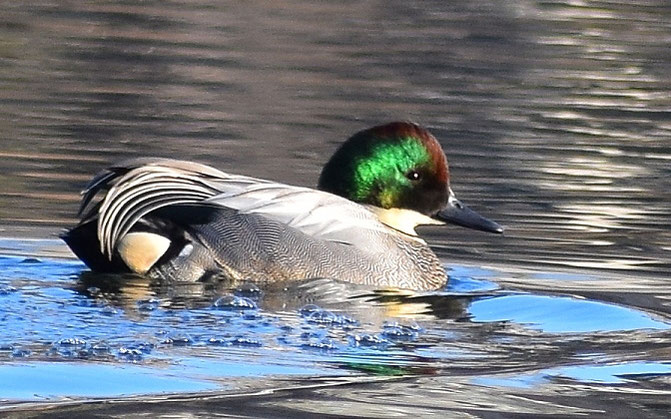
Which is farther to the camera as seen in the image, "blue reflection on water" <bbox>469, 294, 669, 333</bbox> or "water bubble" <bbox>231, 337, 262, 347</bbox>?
"blue reflection on water" <bbox>469, 294, 669, 333</bbox>

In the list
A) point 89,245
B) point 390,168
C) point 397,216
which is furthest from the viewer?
point 397,216

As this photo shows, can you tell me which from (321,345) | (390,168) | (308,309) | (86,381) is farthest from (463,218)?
(86,381)

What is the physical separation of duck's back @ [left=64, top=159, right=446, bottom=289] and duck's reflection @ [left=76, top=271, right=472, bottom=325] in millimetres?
69

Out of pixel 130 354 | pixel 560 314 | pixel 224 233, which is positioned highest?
pixel 224 233

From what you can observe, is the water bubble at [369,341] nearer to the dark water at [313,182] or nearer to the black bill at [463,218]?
the dark water at [313,182]

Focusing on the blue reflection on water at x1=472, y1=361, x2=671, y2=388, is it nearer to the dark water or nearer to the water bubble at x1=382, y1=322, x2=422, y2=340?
the dark water

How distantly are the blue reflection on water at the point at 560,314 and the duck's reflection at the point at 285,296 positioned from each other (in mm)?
141

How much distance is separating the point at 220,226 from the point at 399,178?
1.10 m

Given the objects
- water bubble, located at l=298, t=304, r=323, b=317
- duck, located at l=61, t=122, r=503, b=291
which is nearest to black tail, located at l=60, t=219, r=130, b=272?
duck, located at l=61, t=122, r=503, b=291

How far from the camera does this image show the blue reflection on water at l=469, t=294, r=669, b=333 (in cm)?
743

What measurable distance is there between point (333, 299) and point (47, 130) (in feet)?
16.6

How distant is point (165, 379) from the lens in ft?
→ 19.6

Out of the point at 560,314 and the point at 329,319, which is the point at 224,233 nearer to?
the point at 329,319

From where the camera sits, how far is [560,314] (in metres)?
7.66
